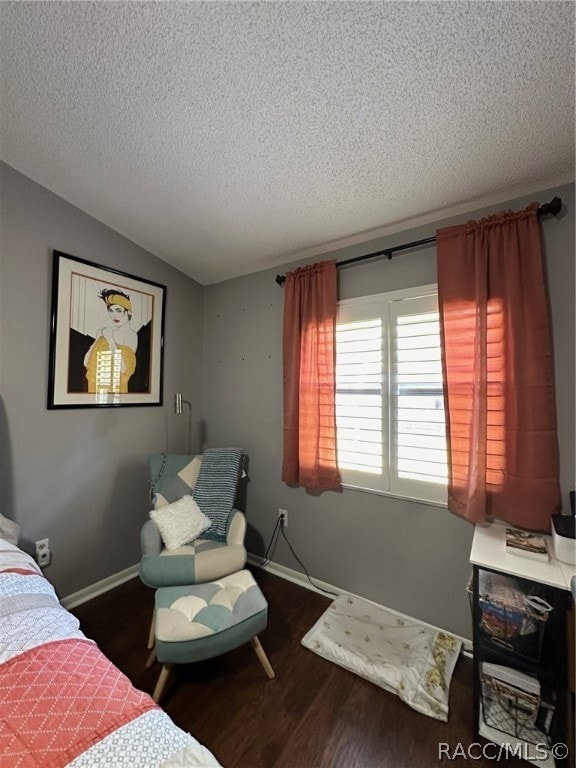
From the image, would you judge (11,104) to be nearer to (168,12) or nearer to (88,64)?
(88,64)

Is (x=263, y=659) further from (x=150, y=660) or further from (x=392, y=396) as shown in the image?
(x=392, y=396)

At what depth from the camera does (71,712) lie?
2.05 feet

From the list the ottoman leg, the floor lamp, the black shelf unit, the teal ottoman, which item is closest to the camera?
the black shelf unit

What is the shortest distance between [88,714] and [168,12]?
6.35 feet

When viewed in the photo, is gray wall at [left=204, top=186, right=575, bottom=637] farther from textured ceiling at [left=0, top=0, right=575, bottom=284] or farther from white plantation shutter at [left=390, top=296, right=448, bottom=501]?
textured ceiling at [left=0, top=0, right=575, bottom=284]

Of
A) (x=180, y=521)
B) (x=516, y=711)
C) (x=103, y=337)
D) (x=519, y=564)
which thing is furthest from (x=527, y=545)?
(x=103, y=337)

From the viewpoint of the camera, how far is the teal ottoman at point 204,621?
1192 mm

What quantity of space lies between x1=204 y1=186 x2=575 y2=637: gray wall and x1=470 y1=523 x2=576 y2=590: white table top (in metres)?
0.27

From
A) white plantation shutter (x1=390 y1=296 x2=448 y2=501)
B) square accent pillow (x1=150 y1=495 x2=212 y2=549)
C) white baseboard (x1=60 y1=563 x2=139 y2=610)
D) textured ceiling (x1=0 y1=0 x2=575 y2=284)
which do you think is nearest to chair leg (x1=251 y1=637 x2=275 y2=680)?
square accent pillow (x1=150 y1=495 x2=212 y2=549)

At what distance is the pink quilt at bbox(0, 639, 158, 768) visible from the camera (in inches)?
21.8

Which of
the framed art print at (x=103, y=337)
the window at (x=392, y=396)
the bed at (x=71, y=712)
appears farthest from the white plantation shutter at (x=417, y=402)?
the framed art print at (x=103, y=337)

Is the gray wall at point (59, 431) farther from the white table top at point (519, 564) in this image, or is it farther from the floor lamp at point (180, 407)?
the white table top at point (519, 564)

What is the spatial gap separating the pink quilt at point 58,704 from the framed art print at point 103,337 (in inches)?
60.6

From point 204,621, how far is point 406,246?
2.20 m
